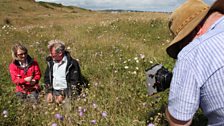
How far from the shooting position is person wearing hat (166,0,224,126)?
204 centimetres

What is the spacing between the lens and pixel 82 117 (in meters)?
4.12

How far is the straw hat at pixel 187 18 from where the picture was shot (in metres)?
2.13

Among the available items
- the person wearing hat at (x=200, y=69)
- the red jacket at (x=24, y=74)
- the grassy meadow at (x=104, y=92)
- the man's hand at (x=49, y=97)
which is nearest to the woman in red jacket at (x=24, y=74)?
the red jacket at (x=24, y=74)

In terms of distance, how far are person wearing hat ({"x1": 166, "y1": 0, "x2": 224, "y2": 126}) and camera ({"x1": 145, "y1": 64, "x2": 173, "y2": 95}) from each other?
623 mm

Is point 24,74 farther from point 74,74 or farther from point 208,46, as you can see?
point 208,46

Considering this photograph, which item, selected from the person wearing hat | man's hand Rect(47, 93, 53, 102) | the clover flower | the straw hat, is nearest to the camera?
the straw hat

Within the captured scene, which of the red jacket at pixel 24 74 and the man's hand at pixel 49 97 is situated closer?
the man's hand at pixel 49 97

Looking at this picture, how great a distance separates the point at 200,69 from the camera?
204 cm

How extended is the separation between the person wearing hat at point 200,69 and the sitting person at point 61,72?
13.6ft

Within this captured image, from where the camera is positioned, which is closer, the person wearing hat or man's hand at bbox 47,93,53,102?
the person wearing hat

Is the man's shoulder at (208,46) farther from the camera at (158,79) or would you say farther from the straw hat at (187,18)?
the camera at (158,79)

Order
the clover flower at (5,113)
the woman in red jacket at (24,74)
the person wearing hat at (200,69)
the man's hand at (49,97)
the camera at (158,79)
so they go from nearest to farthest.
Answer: the person wearing hat at (200,69) → the camera at (158,79) → the clover flower at (5,113) → the man's hand at (49,97) → the woman in red jacket at (24,74)

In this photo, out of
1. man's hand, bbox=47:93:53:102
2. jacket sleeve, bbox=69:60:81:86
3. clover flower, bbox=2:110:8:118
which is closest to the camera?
clover flower, bbox=2:110:8:118

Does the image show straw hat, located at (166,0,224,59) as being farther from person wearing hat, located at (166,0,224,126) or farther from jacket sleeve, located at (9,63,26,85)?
jacket sleeve, located at (9,63,26,85)
